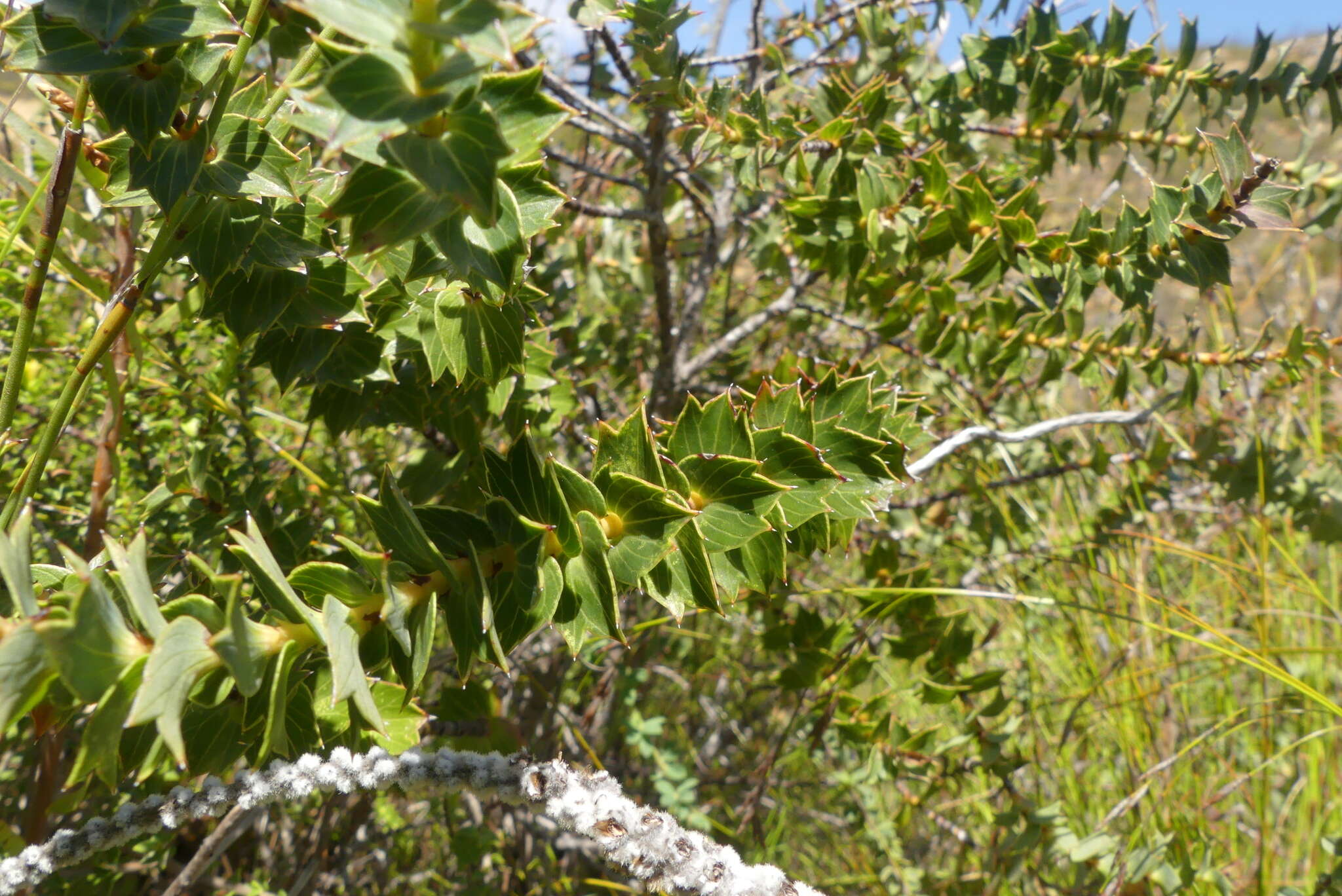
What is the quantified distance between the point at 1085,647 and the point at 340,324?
1.30 metres

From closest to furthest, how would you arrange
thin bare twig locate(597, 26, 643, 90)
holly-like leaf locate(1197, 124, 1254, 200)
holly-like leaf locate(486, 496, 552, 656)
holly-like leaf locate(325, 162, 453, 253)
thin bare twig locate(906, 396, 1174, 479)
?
holly-like leaf locate(325, 162, 453, 253) < holly-like leaf locate(486, 496, 552, 656) < holly-like leaf locate(1197, 124, 1254, 200) < thin bare twig locate(906, 396, 1174, 479) < thin bare twig locate(597, 26, 643, 90)

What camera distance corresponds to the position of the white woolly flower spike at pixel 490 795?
25.4 inches

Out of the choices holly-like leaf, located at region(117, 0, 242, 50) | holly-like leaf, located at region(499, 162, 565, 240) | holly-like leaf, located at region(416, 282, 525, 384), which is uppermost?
holly-like leaf, located at region(117, 0, 242, 50)

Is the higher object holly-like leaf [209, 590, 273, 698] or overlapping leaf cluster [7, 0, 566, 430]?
overlapping leaf cluster [7, 0, 566, 430]

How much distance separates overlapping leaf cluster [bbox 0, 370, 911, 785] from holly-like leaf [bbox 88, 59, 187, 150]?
0.31 m

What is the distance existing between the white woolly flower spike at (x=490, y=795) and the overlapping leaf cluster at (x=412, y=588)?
4 centimetres

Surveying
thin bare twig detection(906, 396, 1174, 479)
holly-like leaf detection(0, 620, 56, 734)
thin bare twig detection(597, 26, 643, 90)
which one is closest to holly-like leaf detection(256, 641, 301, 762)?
holly-like leaf detection(0, 620, 56, 734)

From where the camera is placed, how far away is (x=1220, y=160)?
0.90m

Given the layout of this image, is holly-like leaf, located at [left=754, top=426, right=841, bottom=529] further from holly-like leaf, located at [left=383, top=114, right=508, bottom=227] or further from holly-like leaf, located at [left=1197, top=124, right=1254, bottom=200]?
holly-like leaf, located at [left=1197, top=124, right=1254, bottom=200]

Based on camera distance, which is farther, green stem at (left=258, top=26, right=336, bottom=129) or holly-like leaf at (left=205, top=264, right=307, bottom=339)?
holly-like leaf at (left=205, top=264, right=307, bottom=339)

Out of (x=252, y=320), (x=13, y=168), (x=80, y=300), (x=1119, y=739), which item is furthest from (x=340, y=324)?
(x=1119, y=739)

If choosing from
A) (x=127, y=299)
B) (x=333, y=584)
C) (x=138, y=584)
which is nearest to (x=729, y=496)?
(x=333, y=584)

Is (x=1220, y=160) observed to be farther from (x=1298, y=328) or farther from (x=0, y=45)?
(x=0, y=45)

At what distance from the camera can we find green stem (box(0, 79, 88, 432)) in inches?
26.8
